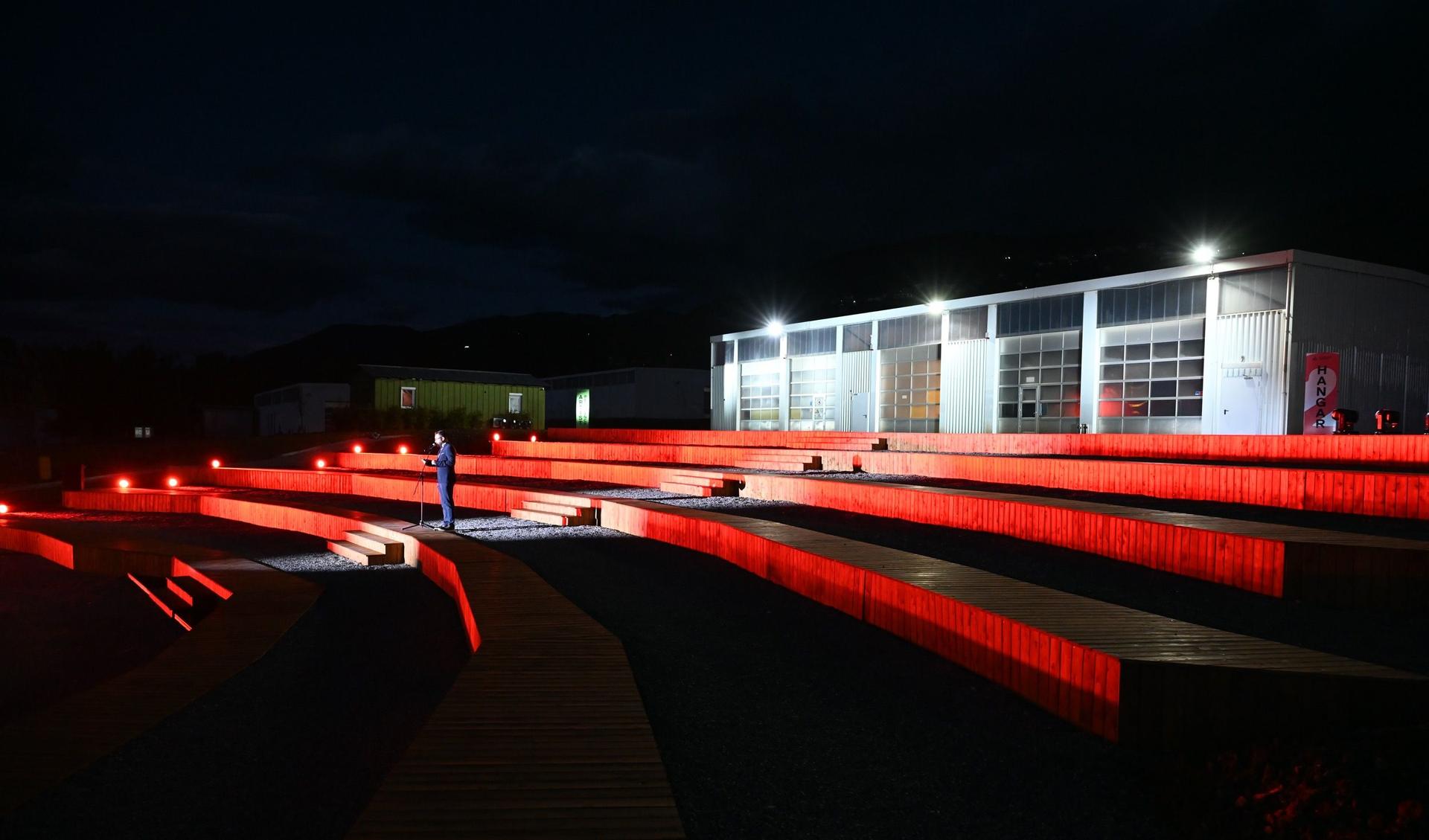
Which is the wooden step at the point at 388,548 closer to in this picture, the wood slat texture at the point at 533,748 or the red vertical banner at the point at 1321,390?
the wood slat texture at the point at 533,748

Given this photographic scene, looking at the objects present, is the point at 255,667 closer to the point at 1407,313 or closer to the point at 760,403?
the point at 1407,313

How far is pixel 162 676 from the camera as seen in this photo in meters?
6.46

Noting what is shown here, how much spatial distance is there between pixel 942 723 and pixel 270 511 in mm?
14361

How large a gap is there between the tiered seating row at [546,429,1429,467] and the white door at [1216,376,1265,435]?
4.28 meters

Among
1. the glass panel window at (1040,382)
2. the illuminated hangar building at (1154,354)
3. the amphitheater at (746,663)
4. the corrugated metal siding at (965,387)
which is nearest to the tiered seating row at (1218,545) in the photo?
the amphitheater at (746,663)

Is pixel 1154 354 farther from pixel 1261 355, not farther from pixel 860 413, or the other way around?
pixel 860 413

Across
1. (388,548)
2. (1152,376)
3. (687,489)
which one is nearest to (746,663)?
(388,548)

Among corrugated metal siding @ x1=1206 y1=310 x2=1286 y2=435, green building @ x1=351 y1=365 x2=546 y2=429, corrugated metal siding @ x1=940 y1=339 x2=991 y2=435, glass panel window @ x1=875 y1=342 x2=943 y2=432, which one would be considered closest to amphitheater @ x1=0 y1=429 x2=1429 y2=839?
corrugated metal siding @ x1=1206 y1=310 x2=1286 y2=435

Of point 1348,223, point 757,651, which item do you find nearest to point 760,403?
point 757,651

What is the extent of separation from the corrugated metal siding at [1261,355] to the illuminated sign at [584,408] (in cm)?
3379

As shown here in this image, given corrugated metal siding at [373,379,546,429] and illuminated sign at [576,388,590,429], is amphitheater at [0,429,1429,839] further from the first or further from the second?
illuminated sign at [576,388,590,429]

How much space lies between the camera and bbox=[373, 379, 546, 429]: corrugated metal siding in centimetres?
3244

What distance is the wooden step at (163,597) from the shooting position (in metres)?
11.3

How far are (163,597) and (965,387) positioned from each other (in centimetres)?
1958
